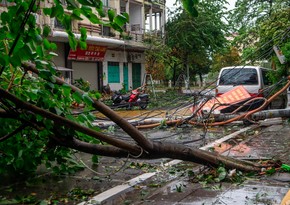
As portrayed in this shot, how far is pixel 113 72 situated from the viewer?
3105 centimetres

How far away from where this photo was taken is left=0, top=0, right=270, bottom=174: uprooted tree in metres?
4.37

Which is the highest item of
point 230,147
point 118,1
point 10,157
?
point 118,1

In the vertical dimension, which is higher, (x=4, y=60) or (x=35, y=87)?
(x=4, y=60)

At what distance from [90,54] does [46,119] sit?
22442mm

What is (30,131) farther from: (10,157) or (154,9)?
(154,9)

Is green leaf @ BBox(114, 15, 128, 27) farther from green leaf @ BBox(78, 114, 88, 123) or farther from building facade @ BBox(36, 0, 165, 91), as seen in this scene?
building facade @ BBox(36, 0, 165, 91)

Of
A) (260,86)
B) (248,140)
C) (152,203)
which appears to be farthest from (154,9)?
(152,203)

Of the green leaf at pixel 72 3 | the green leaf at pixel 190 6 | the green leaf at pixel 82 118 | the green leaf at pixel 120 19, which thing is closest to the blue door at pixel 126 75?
the green leaf at pixel 82 118

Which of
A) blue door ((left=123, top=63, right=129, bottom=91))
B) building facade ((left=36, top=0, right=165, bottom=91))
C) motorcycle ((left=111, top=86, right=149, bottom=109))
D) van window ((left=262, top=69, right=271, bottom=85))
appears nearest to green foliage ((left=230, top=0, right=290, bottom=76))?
van window ((left=262, top=69, right=271, bottom=85))

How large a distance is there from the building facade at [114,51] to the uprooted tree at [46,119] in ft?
55.0

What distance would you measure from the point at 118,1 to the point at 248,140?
22.5 m

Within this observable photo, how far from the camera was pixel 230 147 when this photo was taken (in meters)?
8.92

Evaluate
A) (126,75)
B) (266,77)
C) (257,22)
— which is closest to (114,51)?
(126,75)

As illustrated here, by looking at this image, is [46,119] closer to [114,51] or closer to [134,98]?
[134,98]
